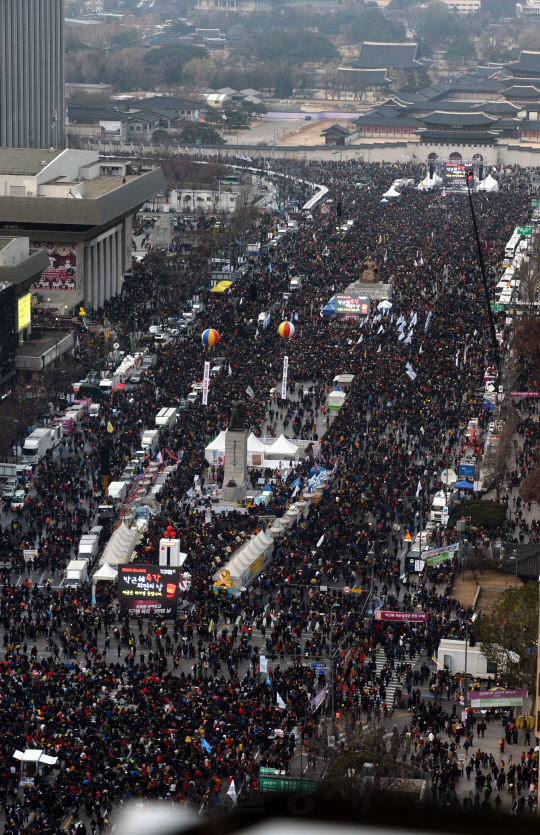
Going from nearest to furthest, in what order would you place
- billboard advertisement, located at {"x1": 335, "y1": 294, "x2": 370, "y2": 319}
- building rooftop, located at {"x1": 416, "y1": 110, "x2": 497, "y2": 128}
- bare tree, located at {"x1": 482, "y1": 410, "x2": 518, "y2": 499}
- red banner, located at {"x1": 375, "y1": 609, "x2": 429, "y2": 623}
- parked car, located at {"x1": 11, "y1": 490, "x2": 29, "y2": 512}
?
red banner, located at {"x1": 375, "y1": 609, "x2": 429, "y2": 623} → parked car, located at {"x1": 11, "y1": 490, "x2": 29, "y2": 512} → bare tree, located at {"x1": 482, "y1": 410, "x2": 518, "y2": 499} → billboard advertisement, located at {"x1": 335, "y1": 294, "x2": 370, "y2": 319} → building rooftop, located at {"x1": 416, "y1": 110, "x2": 497, "y2": 128}

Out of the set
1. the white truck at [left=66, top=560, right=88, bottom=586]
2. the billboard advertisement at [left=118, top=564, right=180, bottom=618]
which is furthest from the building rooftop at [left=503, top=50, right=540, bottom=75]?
the billboard advertisement at [left=118, top=564, right=180, bottom=618]

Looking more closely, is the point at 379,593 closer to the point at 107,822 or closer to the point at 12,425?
the point at 107,822

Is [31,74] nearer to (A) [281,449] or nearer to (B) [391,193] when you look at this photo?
(B) [391,193]

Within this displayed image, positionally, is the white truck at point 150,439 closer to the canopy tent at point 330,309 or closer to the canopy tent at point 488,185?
the canopy tent at point 330,309

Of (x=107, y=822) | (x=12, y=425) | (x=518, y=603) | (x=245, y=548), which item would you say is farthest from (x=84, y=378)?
(x=107, y=822)

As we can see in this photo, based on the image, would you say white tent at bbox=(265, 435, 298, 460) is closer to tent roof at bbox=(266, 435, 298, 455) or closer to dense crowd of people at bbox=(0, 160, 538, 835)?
tent roof at bbox=(266, 435, 298, 455)

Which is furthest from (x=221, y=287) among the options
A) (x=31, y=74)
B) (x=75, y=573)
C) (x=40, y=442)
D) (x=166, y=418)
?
(x=31, y=74)
